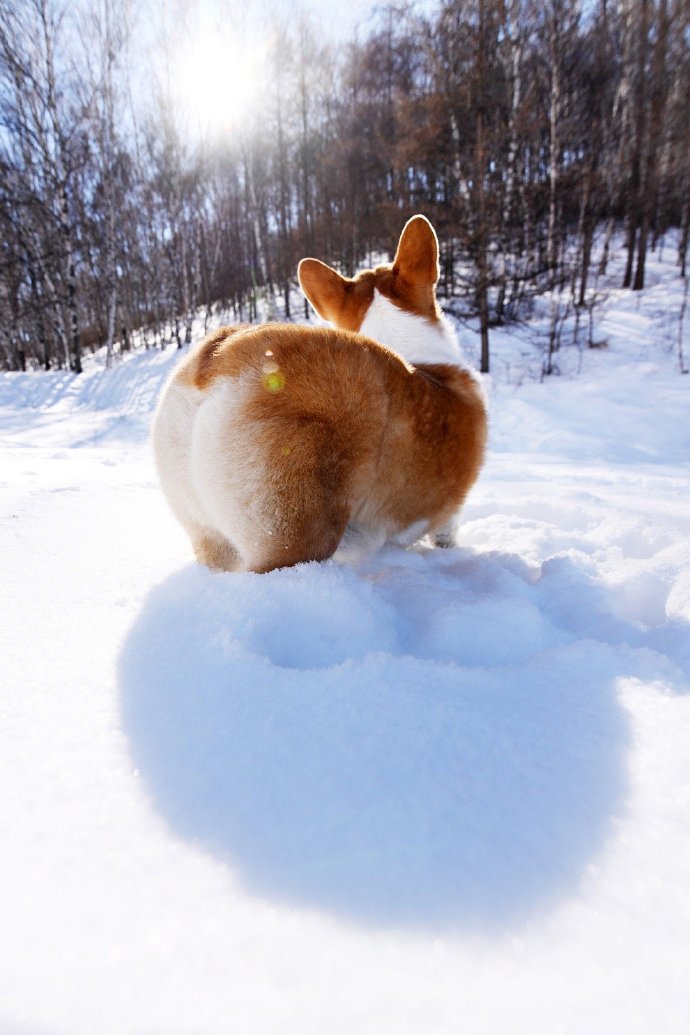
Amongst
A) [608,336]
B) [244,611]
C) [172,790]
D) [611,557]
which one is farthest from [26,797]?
[608,336]

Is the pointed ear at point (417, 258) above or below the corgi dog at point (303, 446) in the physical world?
above

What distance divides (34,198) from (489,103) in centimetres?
1329

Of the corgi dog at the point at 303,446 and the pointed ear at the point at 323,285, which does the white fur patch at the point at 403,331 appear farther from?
the corgi dog at the point at 303,446

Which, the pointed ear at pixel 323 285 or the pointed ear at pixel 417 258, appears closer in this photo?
the pointed ear at pixel 417 258

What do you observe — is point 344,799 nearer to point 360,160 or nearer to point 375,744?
point 375,744

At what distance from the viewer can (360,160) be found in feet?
66.4

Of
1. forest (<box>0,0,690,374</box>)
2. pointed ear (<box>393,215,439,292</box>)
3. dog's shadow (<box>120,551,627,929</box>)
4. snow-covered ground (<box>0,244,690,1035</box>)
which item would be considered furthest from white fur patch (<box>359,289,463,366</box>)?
forest (<box>0,0,690,374</box>)

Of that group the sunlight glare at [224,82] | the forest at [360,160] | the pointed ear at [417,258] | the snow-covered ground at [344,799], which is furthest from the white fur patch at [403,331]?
the sunlight glare at [224,82]

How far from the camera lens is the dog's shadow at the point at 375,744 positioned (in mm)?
727

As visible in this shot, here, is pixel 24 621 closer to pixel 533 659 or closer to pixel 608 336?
pixel 533 659

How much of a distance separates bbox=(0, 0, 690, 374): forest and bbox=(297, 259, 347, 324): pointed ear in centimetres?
864

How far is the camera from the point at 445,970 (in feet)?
1.99

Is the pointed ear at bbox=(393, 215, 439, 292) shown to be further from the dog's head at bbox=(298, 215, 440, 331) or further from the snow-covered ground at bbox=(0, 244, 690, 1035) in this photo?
the snow-covered ground at bbox=(0, 244, 690, 1035)

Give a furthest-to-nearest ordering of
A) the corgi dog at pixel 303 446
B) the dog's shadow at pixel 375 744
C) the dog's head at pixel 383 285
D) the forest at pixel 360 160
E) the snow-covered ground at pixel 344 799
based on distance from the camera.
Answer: the forest at pixel 360 160 < the dog's head at pixel 383 285 < the corgi dog at pixel 303 446 < the dog's shadow at pixel 375 744 < the snow-covered ground at pixel 344 799
